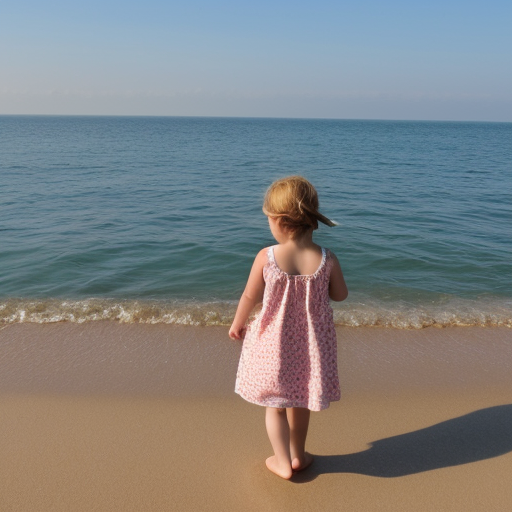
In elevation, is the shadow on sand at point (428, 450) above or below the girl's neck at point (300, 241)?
below

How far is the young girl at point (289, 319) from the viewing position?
8.10 feet

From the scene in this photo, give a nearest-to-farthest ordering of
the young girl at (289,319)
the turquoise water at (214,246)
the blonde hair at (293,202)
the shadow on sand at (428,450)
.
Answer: the blonde hair at (293,202) < the young girl at (289,319) < the shadow on sand at (428,450) < the turquoise water at (214,246)

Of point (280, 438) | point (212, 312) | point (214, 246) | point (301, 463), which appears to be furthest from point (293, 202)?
point (214, 246)

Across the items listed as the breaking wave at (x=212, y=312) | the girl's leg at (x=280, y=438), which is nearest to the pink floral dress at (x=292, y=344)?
the girl's leg at (x=280, y=438)

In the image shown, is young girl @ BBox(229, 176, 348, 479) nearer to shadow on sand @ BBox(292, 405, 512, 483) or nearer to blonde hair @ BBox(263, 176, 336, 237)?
blonde hair @ BBox(263, 176, 336, 237)

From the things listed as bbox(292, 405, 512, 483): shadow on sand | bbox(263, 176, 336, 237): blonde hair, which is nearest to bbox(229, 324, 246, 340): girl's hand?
bbox(263, 176, 336, 237): blonde hair

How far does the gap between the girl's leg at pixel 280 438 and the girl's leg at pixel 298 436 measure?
0.06 m

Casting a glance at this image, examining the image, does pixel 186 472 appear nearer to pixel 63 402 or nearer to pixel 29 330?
pixel 63 402

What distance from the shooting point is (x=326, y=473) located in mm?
2867

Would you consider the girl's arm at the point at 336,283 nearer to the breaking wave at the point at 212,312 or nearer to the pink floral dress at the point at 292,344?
the pink floral dress at the point at 292,344

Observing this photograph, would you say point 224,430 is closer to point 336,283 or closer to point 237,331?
point 237,331

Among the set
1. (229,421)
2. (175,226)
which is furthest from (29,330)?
(175,226)

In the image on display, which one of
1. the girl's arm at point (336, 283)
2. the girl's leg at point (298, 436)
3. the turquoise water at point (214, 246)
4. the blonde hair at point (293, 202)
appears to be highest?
the blonde hair at point (293, 202)

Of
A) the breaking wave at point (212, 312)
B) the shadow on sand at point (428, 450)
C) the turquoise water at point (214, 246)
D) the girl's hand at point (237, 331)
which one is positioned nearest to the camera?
the girl's hand at point (237, 331)
